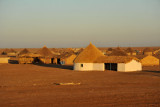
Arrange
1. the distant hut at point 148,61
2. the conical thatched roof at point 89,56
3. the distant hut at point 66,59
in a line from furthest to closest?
the distant hut at point 66,59 → the distant hut at point 148,61 → the conical thatched roof at point 89,56

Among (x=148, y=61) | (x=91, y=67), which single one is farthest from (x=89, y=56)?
(x=148, y=61)

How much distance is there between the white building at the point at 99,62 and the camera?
29698mm

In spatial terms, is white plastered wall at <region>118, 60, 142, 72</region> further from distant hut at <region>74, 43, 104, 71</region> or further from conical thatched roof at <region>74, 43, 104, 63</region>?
conical thatched roof at <region>74, 43, 104, 63</region>

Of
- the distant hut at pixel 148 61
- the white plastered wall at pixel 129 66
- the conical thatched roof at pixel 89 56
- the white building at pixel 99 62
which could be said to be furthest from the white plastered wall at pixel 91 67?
the distant hut at pixel 148 61

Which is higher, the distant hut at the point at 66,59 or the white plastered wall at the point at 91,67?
the distant hut at the point at 66,59

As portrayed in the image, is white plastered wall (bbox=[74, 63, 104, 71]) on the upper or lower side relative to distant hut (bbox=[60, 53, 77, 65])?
lower

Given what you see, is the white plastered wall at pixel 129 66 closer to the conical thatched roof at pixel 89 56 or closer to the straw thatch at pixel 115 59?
the straw thatch at pixel 115 59

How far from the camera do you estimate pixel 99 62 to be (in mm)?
30891

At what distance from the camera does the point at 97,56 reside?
106ft

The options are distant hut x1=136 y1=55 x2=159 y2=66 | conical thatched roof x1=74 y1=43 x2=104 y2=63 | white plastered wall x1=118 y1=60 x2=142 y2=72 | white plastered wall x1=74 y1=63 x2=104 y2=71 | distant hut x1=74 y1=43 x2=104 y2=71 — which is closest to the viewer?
white plastered wall x1=118 y1=60 x2=142 y2=72

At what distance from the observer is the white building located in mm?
29698

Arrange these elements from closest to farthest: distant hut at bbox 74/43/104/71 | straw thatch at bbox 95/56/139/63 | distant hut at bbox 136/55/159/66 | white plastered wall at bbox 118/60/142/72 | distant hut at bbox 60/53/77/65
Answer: white plastered wall at bbox 118/60/142/72 → straw thatch at bbox 95/56/139/63 → distant hut at bbox 74/43/104/71 → distant hut at bbox 136/55/159/66 → distant hut at bbox 60/53/77/65

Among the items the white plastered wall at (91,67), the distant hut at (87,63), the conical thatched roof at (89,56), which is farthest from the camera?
the conical thatched roof at (89,56)

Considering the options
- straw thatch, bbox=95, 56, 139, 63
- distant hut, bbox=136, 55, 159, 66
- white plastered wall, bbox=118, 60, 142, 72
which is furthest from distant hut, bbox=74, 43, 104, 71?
distant hut, bbox=136, 55, 159, 66
